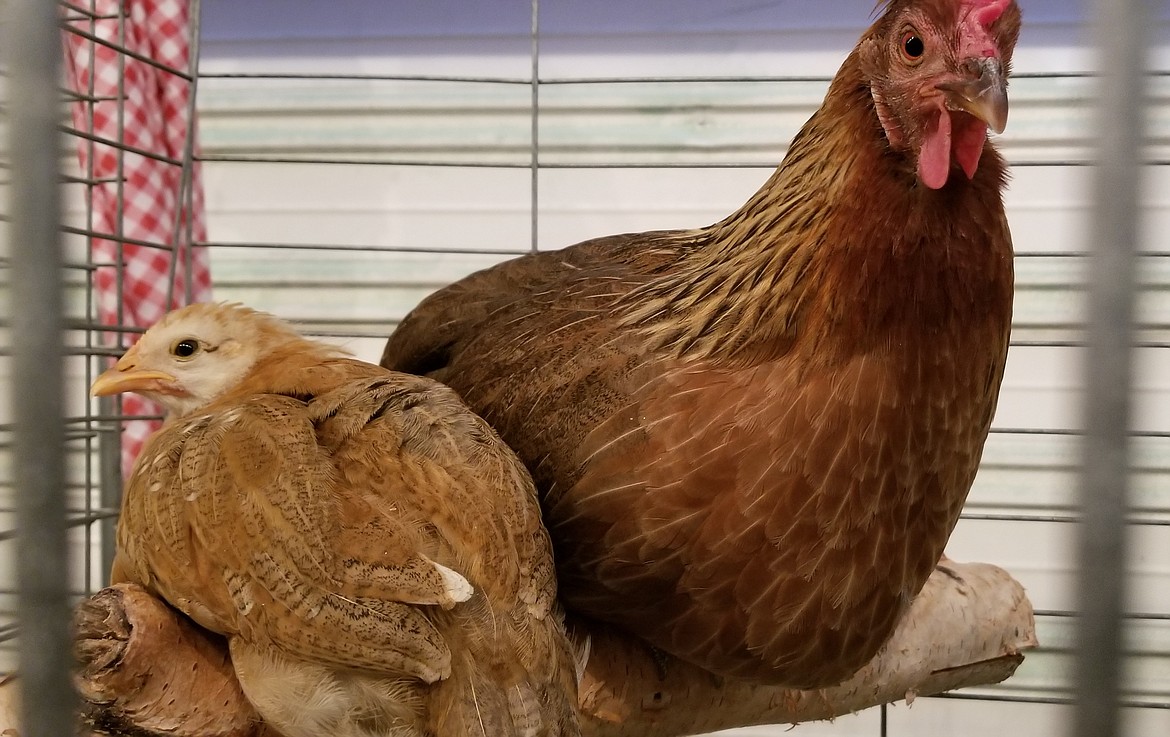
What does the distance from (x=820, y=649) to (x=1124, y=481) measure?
667 mm

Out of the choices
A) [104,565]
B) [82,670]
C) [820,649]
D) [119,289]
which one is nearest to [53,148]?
[82,670]

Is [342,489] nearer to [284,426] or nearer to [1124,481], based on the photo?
[284,426]

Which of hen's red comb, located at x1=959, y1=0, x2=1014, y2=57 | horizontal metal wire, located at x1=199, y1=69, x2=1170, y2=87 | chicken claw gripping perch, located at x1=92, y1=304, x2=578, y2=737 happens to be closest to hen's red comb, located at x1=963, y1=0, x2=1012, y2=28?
hen's red comb, located at x1=959, y1=0, x2=1014, y2=57

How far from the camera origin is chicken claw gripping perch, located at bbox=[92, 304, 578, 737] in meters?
0.74

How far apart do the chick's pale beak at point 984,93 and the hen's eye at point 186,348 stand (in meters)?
1.03

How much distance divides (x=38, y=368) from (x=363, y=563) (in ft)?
1.42

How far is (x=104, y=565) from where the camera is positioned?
5.74ft

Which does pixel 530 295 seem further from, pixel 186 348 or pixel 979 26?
pixel 979 26

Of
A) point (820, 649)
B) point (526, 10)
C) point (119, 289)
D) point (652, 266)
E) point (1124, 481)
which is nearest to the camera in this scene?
point (1124, 481)

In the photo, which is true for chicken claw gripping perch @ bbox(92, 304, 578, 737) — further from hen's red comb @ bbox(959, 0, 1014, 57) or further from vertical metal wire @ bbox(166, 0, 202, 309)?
vertical metal wire @ bbox(166, 0, 202, 309)

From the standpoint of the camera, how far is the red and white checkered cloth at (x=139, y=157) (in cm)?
161

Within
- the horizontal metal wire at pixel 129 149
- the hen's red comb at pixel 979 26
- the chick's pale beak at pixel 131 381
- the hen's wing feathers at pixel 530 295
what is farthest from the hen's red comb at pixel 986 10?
the horizontal metal wire at pixel 129 149

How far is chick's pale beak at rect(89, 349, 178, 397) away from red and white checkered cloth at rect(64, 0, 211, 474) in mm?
469

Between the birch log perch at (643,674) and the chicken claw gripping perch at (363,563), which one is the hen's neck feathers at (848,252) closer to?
the chicken claw gripping perch at (363,563)
